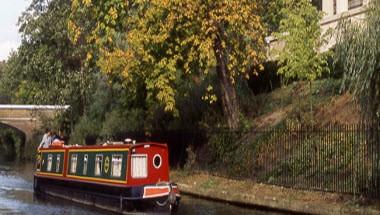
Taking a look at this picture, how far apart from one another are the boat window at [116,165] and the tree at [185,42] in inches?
200

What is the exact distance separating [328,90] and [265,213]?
8208mm

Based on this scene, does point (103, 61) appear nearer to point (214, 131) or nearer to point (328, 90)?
point (214, 131)

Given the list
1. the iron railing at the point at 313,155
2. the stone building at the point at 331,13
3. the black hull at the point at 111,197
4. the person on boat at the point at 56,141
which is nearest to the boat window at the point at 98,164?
the black hull at the point at 111,197

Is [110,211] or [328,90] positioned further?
[328,90]

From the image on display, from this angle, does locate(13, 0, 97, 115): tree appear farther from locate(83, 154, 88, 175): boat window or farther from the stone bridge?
locate(83, 154, 88, 175): boat window

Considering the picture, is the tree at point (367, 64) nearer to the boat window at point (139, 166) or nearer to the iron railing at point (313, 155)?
the iron railing at point (313, 155)

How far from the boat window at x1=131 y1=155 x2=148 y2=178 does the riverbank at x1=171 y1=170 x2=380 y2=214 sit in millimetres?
3199

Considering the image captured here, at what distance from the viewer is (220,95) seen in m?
28.8

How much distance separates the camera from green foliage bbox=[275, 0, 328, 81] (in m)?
25.1

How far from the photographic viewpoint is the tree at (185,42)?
23859mm

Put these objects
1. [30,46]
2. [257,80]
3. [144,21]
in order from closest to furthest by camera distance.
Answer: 1. [144,21]
2. [257,80]
3. [30,46]

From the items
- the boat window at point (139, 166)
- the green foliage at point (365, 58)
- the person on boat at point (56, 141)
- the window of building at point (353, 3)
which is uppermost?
A: the window of building at point (353, 3)

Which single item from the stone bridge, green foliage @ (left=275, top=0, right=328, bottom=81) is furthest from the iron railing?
the stone bridge

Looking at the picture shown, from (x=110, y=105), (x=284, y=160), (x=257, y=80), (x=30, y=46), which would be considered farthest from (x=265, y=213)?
(x=30, y=46)
